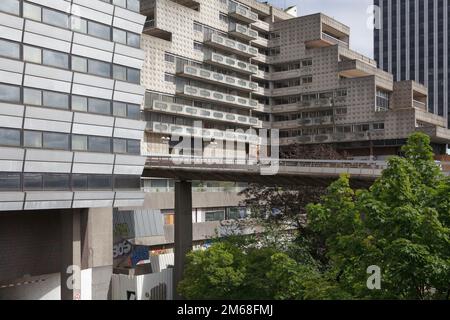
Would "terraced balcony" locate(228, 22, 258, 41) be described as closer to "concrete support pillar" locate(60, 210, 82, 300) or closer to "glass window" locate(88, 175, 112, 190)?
"glass window" locate(88, 175, 112, 190)

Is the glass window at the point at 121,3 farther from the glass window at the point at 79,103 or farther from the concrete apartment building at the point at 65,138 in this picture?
the glass window at the point at 79,103

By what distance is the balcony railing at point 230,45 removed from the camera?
80.4 meters

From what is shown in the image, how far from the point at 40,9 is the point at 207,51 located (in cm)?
4668

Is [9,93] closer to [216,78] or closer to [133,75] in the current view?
[133,75]

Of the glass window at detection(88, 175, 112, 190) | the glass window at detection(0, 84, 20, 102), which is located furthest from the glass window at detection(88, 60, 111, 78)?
the glass window at detection(88, 175, 112, 190)

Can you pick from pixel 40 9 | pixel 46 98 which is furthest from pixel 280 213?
pixel 40 9

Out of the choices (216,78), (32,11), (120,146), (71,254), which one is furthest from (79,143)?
(216,78)

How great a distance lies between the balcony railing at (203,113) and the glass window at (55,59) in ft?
110

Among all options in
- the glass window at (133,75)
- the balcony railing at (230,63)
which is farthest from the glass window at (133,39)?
the balcony railing at (230,63)

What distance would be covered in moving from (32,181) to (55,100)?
562cm

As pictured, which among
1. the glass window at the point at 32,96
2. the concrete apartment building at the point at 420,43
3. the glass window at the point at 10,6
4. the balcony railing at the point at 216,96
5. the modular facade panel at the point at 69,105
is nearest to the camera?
the glass window at the point at 10,6

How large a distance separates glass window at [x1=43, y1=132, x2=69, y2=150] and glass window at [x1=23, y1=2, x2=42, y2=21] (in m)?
7.53

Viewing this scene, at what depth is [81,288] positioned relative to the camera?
40.8 m
